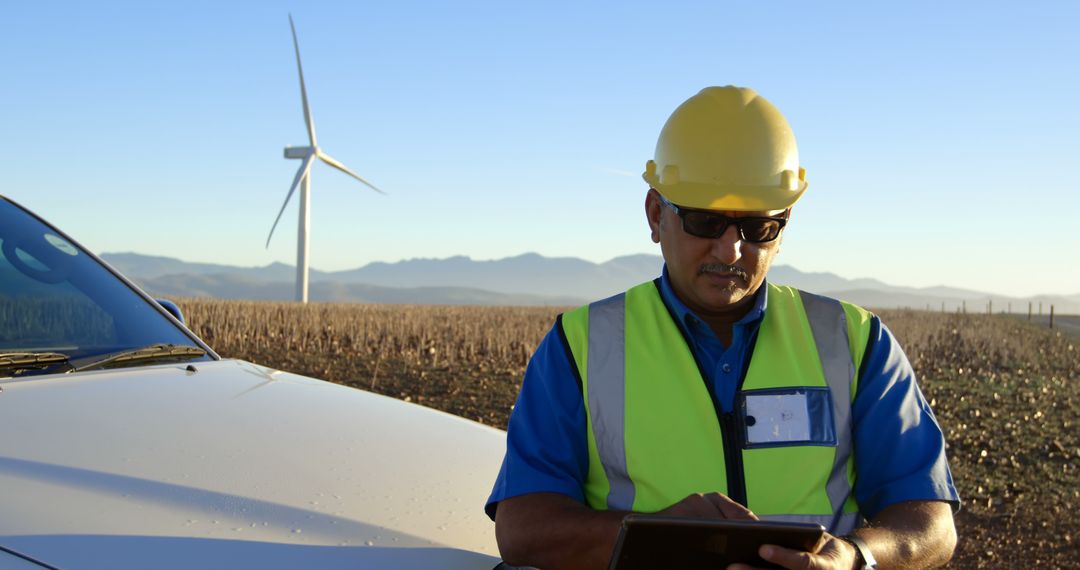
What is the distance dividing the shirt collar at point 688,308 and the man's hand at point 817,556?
59cm

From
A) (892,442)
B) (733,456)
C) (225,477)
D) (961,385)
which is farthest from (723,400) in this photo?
(961,385)

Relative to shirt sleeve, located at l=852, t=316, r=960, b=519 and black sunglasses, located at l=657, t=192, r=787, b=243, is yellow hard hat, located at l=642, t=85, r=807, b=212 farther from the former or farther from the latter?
shirt sleeve, located at l=852, t=316, r=960, b=519

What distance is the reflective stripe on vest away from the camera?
2.22 m

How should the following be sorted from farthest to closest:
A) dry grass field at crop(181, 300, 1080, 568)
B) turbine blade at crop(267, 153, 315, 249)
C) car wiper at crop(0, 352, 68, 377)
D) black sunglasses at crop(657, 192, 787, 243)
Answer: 1. turbine blade at crop(267, 153, 315, 249)
2. dry grass field at crop(181, 300, 1080, 568)
3. car wiper at crop(0, 352, 68, 377)
4. black sunglasses at crop(657, 192, 787, 243)

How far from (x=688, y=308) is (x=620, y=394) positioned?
0.31m

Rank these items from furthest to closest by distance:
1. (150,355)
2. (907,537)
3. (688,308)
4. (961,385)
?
(961,385)
(150,355)
(688,308)
(907,537)

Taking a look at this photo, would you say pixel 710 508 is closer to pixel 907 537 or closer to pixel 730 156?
pixel 907 537

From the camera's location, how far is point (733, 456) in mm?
2213

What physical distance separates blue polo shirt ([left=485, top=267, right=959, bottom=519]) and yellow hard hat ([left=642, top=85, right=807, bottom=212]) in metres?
0.35

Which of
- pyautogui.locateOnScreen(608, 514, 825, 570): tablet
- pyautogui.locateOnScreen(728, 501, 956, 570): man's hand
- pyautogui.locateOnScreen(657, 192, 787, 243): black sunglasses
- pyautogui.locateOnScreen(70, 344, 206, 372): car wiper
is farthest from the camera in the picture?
pyautogui.locateOnScreen(70, 344, 206, 372): car wiper

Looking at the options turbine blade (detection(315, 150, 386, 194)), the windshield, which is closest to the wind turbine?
turbine blade (detection(315, 150, 386, 194))

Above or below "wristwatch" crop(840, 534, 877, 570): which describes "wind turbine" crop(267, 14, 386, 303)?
above

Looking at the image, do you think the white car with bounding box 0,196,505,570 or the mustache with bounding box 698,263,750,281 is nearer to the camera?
the white car with bounding box 0,196,505,570

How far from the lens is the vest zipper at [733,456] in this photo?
2.19 meters
